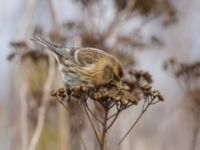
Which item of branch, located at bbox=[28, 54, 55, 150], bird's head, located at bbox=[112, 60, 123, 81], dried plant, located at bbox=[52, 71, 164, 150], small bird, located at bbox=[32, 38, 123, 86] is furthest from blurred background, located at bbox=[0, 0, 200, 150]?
dried plant, located at bbox=[52, 71, 164, 150]

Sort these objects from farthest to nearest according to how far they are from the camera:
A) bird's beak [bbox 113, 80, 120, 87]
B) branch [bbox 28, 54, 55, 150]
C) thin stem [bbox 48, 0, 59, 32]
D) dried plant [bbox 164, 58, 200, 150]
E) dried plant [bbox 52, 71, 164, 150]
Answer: thin stem [bbox 48, 0, 59, 32]
dried plant [bbox 164, 58, 200, 150]
branch [bbox 28, 54, 55, 150]
bird's beak [bbox 113, 80, 120, 87]
dried plant [bbox 52, 71, 164, 150]

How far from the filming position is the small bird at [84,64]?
275 cm

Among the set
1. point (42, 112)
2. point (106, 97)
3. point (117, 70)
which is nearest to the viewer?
point (106, 97)

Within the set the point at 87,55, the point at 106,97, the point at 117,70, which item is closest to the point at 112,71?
the point at 117,70

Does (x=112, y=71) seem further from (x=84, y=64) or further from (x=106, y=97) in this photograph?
(x=106, y=97)

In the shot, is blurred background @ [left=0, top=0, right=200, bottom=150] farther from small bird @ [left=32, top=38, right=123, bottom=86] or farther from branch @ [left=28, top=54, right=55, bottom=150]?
small bird @ [left=32, top=38, right=123, bottom=86]

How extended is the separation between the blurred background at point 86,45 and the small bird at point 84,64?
35cm

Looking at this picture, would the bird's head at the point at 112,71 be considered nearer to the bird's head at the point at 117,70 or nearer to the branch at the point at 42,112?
the bird's head at the point at 117,70

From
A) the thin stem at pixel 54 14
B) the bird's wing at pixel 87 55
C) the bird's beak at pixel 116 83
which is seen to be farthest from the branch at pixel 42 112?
the bird's beak at pixel 116 83

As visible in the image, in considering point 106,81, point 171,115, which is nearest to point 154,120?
point 171,115

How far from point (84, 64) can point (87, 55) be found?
7cm

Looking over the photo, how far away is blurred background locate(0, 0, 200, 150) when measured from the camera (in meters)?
3.35

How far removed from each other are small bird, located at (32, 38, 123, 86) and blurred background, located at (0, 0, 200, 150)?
1.13 ft

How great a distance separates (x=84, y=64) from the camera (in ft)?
9.45
